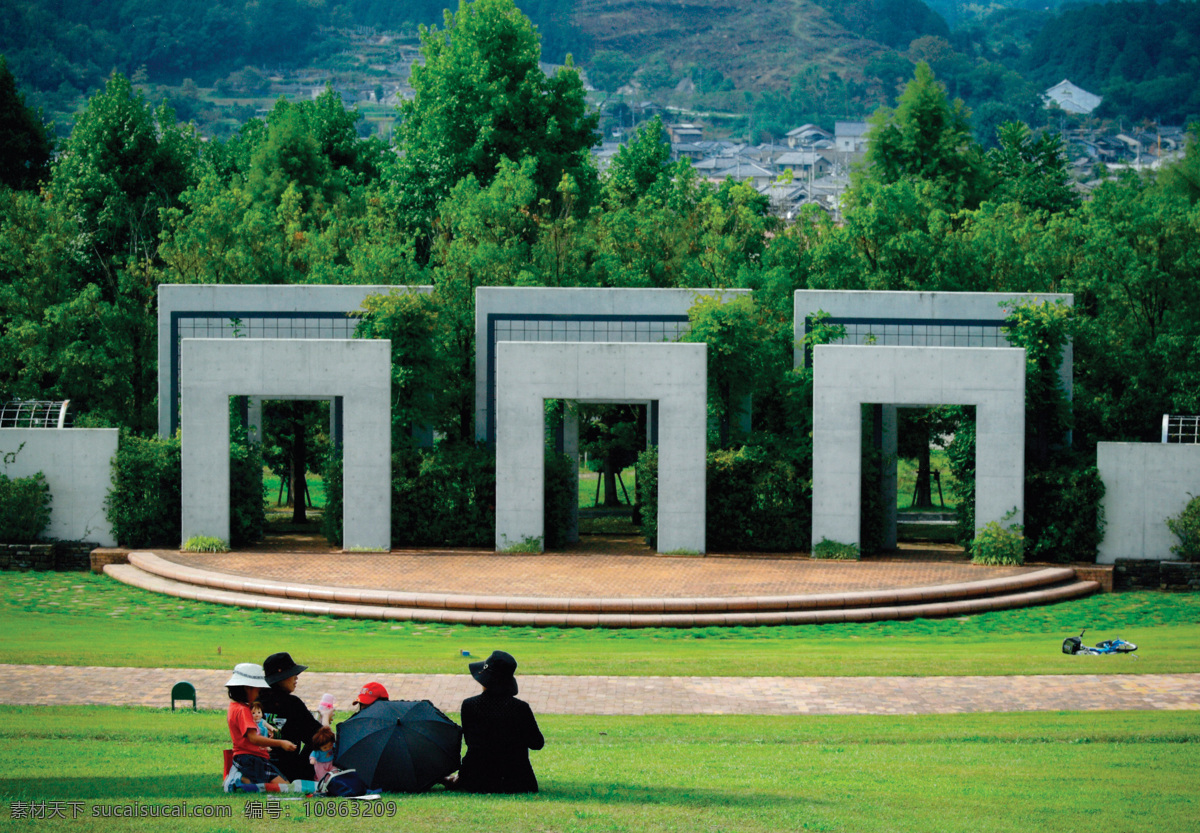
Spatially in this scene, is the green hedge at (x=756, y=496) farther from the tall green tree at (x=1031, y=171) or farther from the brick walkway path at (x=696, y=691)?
the tall green tree at (x=1031, y=171)

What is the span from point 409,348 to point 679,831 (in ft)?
61.2

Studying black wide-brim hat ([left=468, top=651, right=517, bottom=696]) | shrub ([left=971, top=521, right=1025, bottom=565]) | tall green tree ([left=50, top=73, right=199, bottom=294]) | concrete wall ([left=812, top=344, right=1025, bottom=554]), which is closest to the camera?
black wide-brim hat ([left=468, top=651, right=517, bottom=696])

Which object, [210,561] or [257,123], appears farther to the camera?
[257,123]

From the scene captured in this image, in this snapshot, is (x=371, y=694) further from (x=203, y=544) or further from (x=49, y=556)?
(x=49, y=556)

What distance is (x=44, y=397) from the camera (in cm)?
3128

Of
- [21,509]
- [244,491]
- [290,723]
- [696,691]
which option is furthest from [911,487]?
[290,723]

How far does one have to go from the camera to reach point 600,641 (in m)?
19.5

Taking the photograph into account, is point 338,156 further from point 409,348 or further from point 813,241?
point 409,348

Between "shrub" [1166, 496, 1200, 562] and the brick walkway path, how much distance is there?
28.7ft

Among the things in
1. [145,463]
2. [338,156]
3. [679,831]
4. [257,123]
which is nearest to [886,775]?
[679,831]

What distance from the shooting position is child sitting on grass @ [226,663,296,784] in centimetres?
974

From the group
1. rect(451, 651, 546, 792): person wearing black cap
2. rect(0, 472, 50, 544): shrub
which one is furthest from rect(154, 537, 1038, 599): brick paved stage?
rect(451, 651, 546, 792): person wearing black cap

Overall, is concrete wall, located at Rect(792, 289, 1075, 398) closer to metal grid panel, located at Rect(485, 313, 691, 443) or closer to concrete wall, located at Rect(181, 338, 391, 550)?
metal grid panel, located at Rect(485, 313, 691, 443)

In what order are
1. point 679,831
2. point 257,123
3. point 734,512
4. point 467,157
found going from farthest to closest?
1. point 257,123
2. point 467,157
3. point 734,512
4. point 679,831
